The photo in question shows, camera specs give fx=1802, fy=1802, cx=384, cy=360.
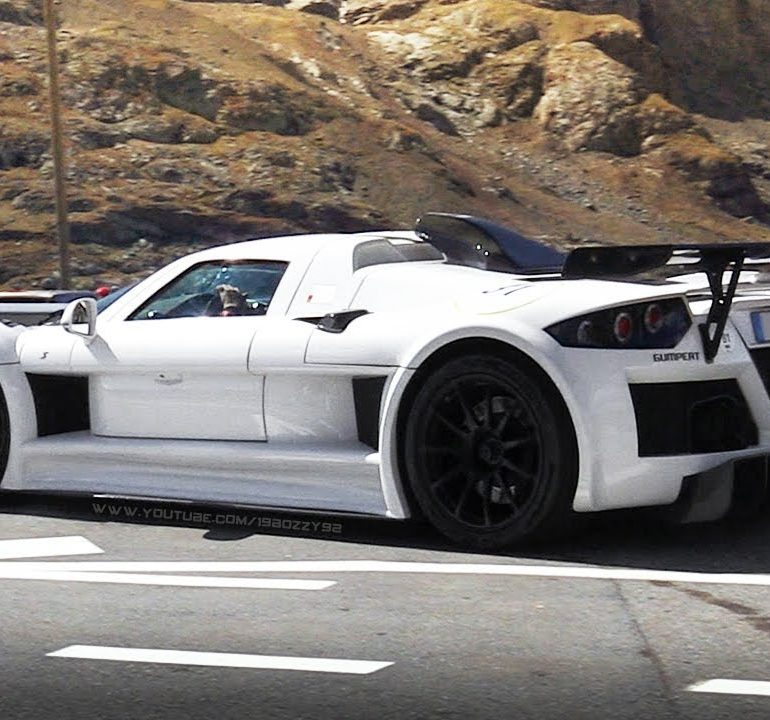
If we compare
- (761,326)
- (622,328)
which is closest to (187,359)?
(622,328)

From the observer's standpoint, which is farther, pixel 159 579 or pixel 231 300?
pixel 231 300

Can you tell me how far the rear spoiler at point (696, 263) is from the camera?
261 inches

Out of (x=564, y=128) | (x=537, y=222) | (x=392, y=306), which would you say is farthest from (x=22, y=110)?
(x=392, y=306)

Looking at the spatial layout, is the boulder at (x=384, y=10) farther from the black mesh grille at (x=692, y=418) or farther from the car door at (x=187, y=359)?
the black mesh grille at (x=692, y=418)

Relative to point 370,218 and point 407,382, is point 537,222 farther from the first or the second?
point 407,382

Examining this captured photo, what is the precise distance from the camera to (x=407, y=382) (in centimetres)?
699

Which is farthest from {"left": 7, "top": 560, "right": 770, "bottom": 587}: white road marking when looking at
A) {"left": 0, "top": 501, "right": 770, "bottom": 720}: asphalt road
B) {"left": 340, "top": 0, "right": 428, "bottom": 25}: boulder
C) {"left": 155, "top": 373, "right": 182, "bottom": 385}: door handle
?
{"left": 340, "top": 0, "right": 428, "bottom": 25}: boulder

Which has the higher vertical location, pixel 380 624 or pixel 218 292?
pixel 218 292

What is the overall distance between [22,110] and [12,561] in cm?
5655

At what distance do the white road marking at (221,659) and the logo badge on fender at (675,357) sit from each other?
203cm

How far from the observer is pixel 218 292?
780 cm

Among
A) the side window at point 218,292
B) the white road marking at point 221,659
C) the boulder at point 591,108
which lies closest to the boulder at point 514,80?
the boulder at point 591,108

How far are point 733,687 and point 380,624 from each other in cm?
131

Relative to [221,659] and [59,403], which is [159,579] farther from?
[59,403]
